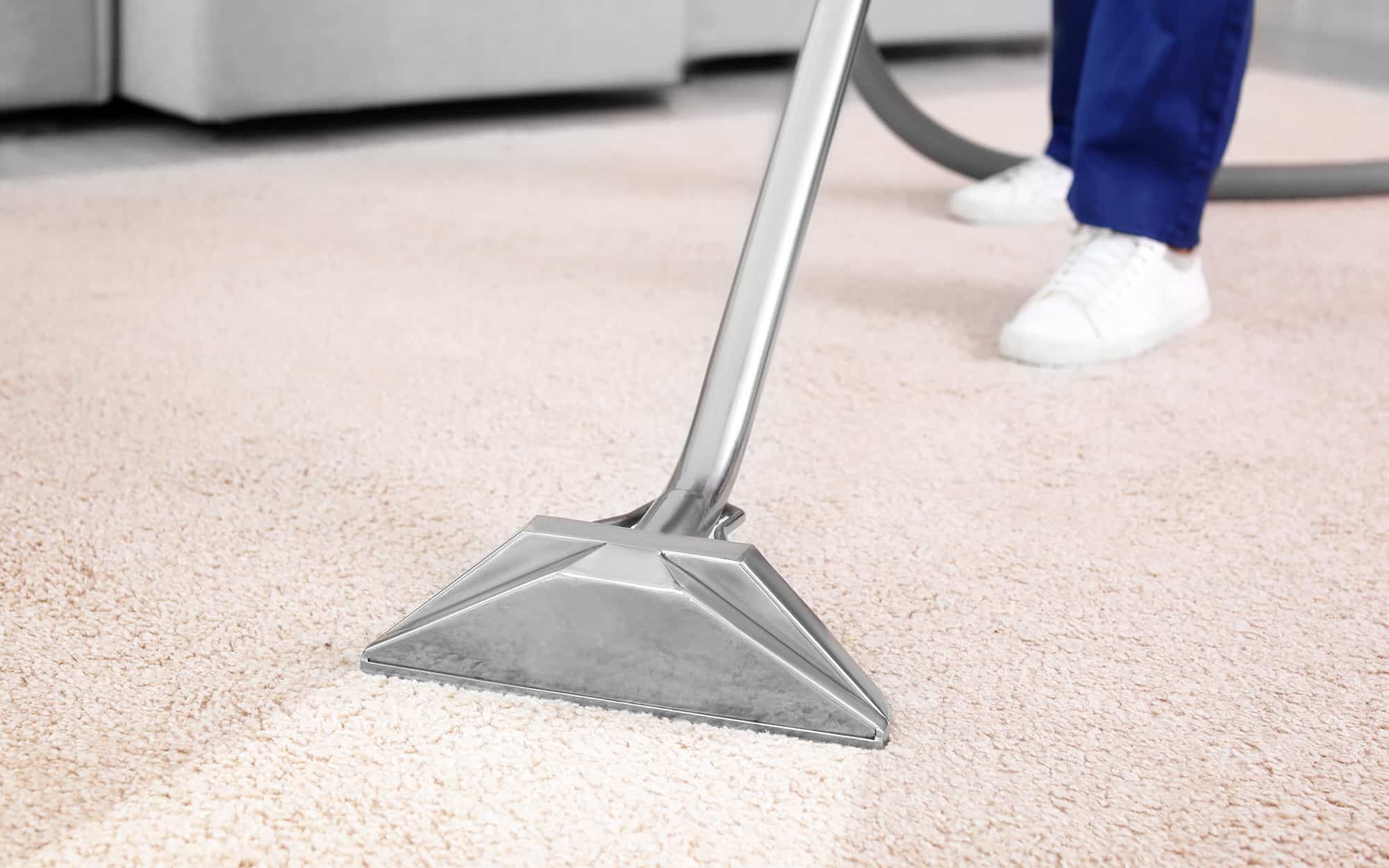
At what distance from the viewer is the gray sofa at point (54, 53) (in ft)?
5.05

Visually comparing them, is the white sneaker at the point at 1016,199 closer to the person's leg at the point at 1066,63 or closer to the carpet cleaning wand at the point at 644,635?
the person's leg at the point at 1066,63

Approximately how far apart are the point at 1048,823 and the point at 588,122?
1.63 m

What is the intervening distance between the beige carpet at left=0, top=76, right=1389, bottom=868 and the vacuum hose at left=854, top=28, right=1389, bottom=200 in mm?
211

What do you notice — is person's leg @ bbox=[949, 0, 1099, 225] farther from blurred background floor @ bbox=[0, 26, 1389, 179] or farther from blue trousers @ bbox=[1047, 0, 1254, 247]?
blurred background floor @ bbox=[0, 26, 1389, 179]

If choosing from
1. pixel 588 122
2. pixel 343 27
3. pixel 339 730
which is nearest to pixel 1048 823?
pixel 339 730

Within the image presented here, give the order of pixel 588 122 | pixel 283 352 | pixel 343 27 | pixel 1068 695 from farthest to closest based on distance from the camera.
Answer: pixel 588 122
pixel 343 27
pixel 283 352
pixel 1068 695

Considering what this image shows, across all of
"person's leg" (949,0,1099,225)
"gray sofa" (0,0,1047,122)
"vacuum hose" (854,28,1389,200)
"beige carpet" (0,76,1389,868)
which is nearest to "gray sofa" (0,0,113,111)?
"gray sofa" (0,0,1047,122)

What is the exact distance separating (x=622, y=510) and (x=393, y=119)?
4.30 feet

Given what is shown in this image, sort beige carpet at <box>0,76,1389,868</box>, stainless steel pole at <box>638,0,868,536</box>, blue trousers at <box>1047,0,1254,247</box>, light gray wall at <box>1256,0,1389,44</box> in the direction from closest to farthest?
beige carpet at <box>0,76,1389,868</box>
stainless steel pole at <box>638,0,868,536</box>
blue trousers at <box>1047,0,1254,247</box>
light gray wall at <box>1256,0,1389,44</box>

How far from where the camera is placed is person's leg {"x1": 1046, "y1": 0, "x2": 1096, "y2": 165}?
1396 millimetres

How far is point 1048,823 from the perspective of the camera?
0.48 meters

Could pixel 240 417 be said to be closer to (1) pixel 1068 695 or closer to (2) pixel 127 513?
(2) pixel 127 513

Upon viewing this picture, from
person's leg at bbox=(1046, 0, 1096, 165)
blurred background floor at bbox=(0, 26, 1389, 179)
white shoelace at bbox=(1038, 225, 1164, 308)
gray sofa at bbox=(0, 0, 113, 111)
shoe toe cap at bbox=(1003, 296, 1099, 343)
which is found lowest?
blurred background floor at bbox=(0, 26, 1389, 179)

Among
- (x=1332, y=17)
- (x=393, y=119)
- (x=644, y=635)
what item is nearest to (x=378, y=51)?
(x=393, y=119)
